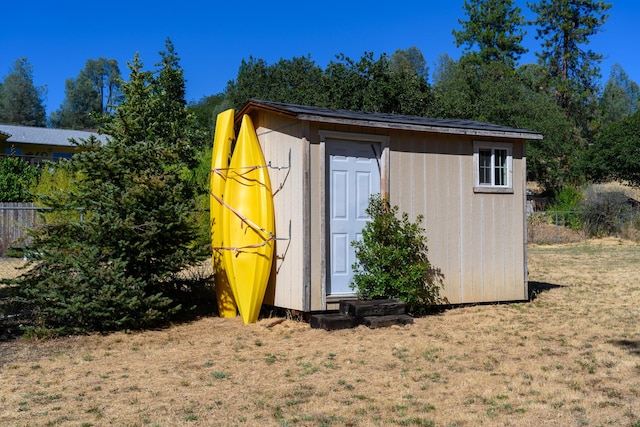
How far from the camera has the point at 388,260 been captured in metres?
8.96

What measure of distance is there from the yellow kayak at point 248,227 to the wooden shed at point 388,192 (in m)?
0.21

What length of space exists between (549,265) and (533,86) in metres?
30.3

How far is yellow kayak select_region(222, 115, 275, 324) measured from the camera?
879cm

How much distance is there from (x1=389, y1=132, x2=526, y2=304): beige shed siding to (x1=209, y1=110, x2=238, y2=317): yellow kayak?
2544mm

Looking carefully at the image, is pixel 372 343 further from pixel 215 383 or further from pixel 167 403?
pixel 167 403

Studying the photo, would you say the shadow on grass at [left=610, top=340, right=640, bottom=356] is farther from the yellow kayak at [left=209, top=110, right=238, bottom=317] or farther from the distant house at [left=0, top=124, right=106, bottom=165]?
the distant house at [left=0, top=124, right=106, bottom=165]

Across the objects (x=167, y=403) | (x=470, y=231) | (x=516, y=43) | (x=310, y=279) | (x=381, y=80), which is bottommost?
(x=167, y=403)

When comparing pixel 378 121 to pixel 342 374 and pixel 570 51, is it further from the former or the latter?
pixel 570 51

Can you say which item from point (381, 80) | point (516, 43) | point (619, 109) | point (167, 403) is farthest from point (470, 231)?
point (619, 109)

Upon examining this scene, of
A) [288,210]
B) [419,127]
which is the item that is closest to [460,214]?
[419,127]

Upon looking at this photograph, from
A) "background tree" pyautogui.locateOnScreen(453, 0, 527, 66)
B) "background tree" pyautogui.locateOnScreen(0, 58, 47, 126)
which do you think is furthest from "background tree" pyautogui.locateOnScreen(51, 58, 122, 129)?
"background tree" pyautogui.locateOnScreen(453, 0, 527, 66)

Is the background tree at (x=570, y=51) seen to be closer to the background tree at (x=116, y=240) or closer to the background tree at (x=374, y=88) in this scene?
the background tree at (x=374, y=88)

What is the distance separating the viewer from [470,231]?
397 inches

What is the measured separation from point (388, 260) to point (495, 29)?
43.6m
